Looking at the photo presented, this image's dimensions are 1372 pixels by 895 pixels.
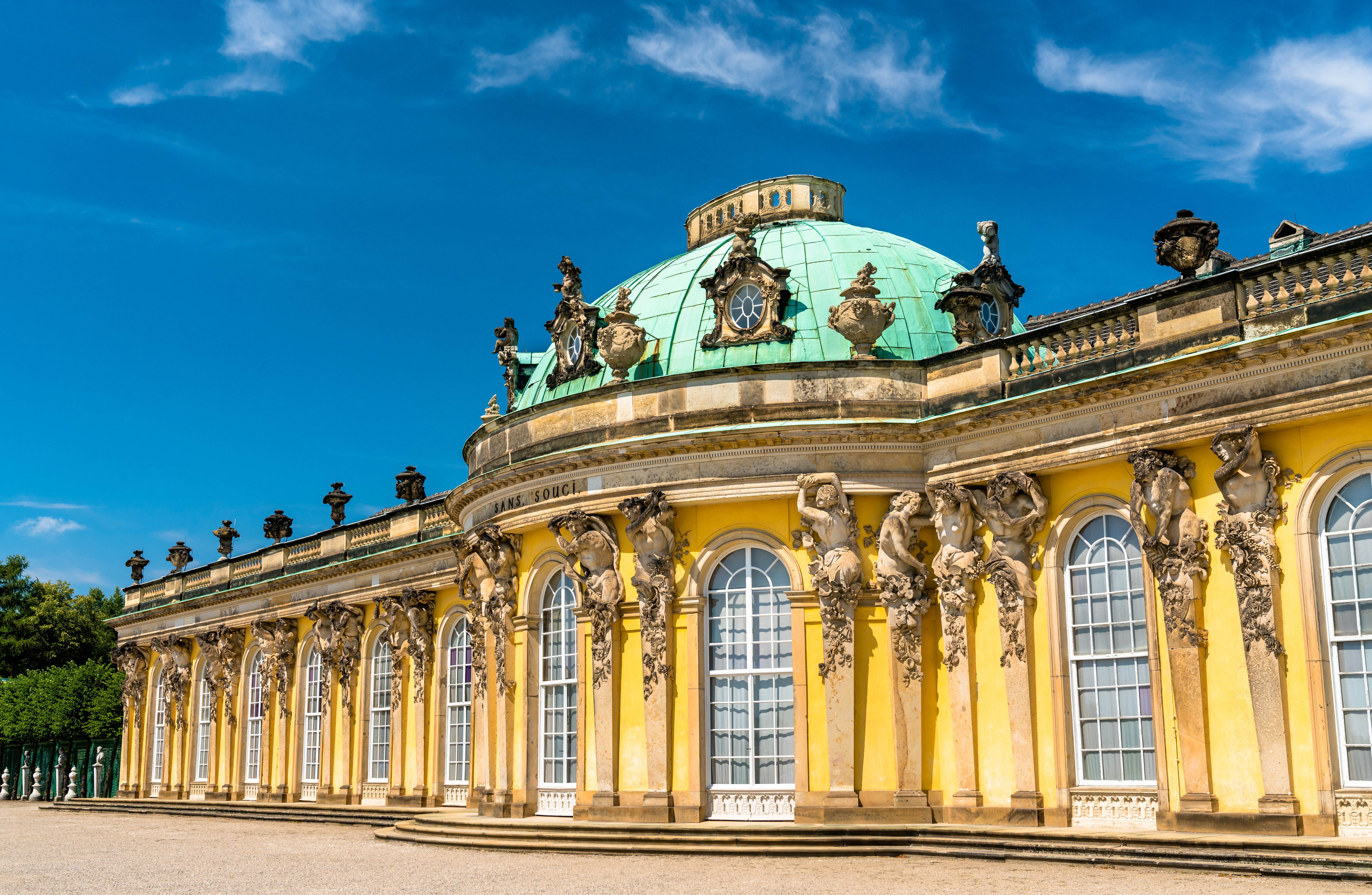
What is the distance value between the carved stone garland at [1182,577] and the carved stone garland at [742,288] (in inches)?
305

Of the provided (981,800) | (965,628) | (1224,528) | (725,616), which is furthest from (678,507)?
(1224,528)

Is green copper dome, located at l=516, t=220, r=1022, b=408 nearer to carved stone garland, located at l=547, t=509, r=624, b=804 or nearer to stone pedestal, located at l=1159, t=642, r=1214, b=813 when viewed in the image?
carved stone garland, located at l=547, t=509, r=624, b=804

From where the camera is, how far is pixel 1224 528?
17.6m

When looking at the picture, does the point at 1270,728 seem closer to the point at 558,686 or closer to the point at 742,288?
the point at 742,288

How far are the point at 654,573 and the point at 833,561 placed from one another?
316cm

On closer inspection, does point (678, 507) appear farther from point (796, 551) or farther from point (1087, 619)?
point (1087, 619)

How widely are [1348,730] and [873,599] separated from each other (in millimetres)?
7354

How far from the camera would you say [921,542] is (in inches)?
851

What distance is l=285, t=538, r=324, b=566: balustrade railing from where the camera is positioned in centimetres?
3825

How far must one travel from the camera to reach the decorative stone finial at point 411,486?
124 ft

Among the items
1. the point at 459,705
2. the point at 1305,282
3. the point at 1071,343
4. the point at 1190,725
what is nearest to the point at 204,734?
the point at 459,705

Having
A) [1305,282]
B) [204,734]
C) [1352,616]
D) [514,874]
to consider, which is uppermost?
[1305,282]

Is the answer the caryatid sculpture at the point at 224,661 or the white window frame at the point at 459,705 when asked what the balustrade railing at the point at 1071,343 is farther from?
the caryatid sculpture at the point at 224,661

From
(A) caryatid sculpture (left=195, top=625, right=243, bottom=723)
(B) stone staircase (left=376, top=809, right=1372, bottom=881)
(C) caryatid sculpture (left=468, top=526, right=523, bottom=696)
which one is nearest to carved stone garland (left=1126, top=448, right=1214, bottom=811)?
(B) stone staircase (left=376, top=809, right=1372, bottom=881)
